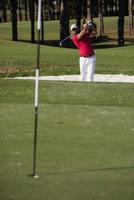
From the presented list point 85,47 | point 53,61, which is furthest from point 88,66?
point 53,61

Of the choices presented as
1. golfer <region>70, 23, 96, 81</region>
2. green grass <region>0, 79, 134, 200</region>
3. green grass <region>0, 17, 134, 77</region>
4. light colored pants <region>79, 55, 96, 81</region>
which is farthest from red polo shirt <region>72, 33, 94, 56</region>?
green grass <region>0, 17, 134, 77</region>

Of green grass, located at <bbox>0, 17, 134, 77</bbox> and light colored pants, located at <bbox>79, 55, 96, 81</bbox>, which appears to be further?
green grass, located at <bbox>0, 17, 134, 77</bbox>

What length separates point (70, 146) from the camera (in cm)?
713

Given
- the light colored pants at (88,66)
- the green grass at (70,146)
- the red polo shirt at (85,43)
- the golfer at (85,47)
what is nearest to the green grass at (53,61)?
the light colored pants at (88,66)

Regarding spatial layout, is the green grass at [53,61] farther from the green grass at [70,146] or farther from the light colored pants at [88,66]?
the green grass at [70,146]

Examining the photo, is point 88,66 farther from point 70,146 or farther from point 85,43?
point 70,146

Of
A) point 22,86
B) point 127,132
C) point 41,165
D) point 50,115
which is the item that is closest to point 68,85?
point 22,86

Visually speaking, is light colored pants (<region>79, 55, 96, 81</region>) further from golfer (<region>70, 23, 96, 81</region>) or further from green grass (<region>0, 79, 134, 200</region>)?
green grass (<region>0, 79, 134, 200</region>)

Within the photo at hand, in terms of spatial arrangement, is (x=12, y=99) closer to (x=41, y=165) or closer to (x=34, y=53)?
(x=41, y=165)

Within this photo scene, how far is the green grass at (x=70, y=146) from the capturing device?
5430 millimetres

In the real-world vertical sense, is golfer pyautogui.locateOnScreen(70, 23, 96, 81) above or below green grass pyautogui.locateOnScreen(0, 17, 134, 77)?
above

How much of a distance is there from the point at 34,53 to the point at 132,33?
120 feet

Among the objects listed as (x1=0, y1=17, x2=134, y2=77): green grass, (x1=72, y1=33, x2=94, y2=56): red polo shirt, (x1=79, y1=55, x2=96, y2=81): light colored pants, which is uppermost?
(x1=72, y1=33, x2=94, y2=56): red polo shirt

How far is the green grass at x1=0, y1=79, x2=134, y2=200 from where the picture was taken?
543 centimetres
